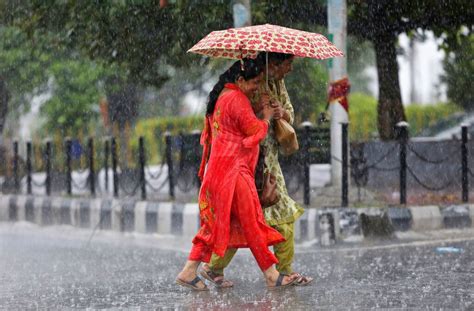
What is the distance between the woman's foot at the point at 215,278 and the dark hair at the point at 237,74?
109 centimetres

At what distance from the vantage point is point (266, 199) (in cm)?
771

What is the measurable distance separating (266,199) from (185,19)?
316 inches

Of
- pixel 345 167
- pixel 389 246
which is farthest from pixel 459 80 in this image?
pixel 389 246

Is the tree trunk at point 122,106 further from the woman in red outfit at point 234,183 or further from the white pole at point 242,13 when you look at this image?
the woman in red outfit at point 234,183

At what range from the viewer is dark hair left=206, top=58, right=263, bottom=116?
7.69 m

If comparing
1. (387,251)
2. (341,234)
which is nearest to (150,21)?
(341,234)

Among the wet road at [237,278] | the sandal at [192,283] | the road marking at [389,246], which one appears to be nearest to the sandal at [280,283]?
the wet road at [237,278]

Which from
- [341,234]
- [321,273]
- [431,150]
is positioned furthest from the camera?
[431,150]

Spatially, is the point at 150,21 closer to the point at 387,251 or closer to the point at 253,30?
the point at 387,251

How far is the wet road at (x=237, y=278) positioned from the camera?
7.05 meters

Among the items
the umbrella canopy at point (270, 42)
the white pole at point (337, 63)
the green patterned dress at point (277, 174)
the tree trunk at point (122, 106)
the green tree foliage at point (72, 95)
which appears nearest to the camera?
the umbrella canopy at point (270, 42)

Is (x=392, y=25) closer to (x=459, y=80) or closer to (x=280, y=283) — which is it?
(x=280, y=283)

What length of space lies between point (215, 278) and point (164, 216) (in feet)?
18.2

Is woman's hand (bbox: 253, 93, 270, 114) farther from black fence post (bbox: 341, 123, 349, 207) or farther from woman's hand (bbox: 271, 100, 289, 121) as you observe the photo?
black fence post (bbox: 341, 123, 349, 207)
